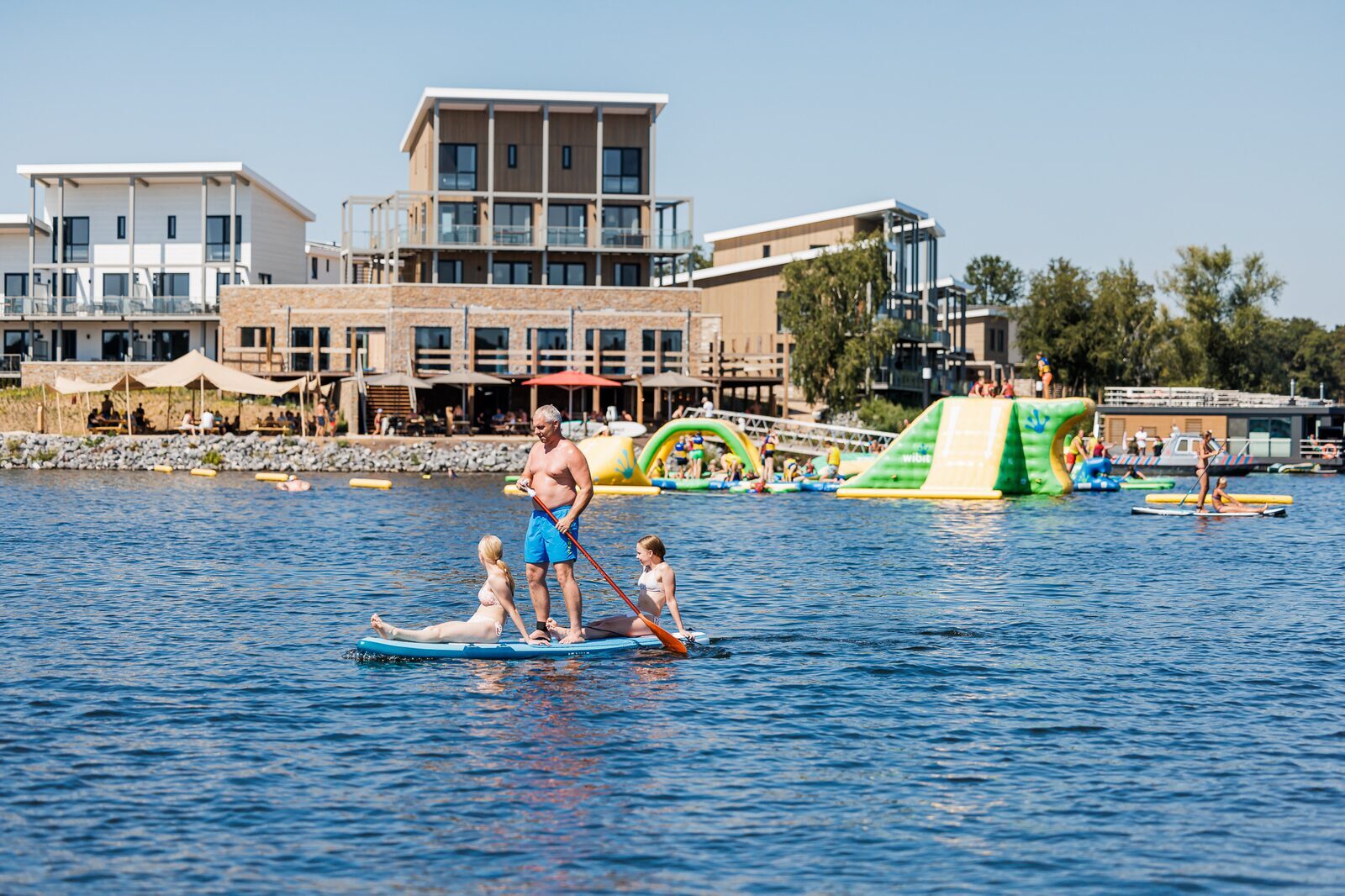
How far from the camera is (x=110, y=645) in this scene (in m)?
15.9

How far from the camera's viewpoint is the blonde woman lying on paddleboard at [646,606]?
15200mm

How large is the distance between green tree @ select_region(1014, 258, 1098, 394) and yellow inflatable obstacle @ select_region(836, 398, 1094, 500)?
123 ft

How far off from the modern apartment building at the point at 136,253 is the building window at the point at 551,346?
18619mm

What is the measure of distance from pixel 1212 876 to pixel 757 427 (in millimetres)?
46479

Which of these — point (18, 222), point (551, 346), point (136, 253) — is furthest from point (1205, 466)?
point (18, 222)

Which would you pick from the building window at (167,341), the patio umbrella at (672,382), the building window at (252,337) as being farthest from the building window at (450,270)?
the patio umbrella at (672,382)

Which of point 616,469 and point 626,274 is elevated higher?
point 626,274

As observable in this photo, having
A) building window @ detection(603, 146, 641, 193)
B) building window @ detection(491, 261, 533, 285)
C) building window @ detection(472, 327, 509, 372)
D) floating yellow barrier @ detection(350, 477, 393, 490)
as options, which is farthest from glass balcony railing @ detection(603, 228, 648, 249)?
floating yellow barrier @ detection(350, 477, 393, 490)

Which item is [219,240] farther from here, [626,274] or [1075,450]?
[1075,450]

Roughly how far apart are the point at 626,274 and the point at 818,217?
472 inches

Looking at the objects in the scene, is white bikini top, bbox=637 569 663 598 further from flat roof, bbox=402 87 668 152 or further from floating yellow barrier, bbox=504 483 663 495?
flat roof, bbox=402 87 668 152

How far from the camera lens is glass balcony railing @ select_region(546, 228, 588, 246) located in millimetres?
69188

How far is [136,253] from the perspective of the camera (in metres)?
76.6

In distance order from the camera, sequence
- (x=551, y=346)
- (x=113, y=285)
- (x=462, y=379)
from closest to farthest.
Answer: (x=462, y=379) → (x=551, y=346) → (x=113, y=285)
